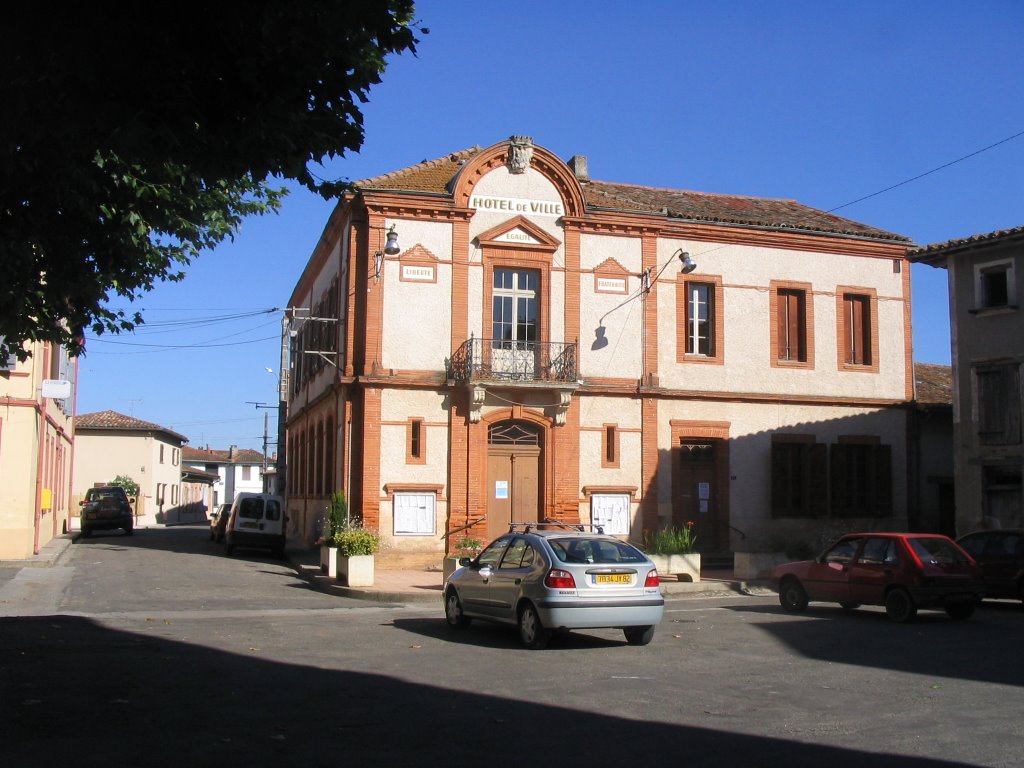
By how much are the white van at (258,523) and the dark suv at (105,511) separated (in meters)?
13.1

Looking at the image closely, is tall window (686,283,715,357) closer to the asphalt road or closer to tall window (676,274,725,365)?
tall window (676,274,725,365)

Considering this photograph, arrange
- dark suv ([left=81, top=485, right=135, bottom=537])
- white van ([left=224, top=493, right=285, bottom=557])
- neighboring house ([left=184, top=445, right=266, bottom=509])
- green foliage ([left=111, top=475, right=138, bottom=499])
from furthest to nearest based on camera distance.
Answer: neighboring house ([left=184, top=445, right=266, bottom=509]), green foliage ([left=111, top=475, right=138, bottom=499]), dark suv ([left=81, top=485, right=135, bottom=537]), white van ([left=224, top=493, right=285, bottom=557])

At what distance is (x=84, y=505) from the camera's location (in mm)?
40750

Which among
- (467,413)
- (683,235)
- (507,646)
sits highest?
(683,235)

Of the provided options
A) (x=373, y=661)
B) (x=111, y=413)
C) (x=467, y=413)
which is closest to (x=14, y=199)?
(x=373, y=661)

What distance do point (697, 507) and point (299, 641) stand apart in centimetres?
1612

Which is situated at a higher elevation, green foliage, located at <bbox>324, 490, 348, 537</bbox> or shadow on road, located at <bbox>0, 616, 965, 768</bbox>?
green foliage, located at <bbox>324, 490, 348, 537</bbox>

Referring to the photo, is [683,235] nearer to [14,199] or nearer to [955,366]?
[955,366]

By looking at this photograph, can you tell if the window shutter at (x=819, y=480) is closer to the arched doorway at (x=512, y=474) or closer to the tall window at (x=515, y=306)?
the arched doorway at (x=512, y=474)

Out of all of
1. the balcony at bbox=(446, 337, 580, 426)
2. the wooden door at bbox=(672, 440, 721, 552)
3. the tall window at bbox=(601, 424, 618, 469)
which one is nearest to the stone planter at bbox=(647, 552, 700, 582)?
the tall window at bbox=(601, 424, 618, 469)

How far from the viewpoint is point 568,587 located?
12.3 m

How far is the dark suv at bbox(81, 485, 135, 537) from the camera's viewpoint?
40.5 meters

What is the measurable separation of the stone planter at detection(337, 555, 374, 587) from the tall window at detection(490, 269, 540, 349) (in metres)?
7.36

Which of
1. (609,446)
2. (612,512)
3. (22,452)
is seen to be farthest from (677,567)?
(22,452)
